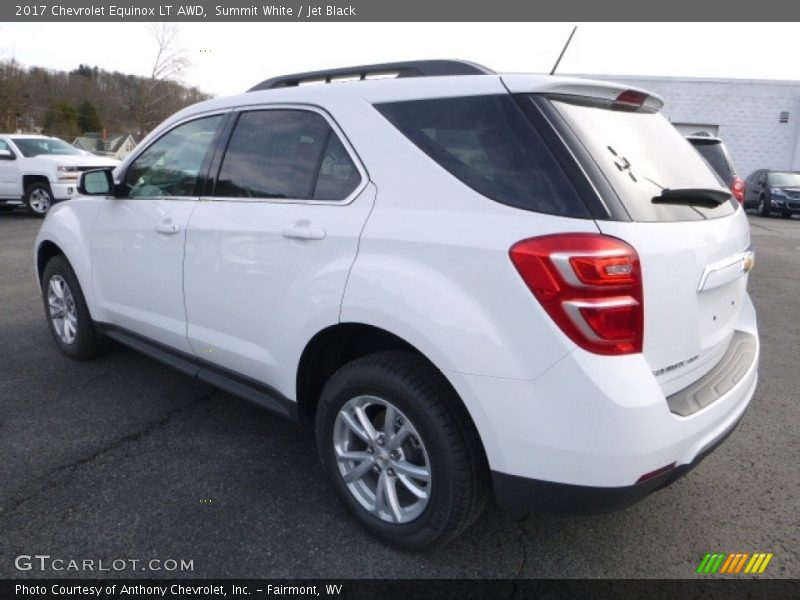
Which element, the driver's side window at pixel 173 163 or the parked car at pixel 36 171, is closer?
the driver's side window at pixel 173 163

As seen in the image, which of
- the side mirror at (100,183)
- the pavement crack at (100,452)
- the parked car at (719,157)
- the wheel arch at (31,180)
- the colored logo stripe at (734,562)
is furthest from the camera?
the wheel arch at (31,180)

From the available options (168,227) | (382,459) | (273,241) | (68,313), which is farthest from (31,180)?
(382,459)

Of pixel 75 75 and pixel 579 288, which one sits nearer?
pixel 579 288

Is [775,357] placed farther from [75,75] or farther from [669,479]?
[75,75]

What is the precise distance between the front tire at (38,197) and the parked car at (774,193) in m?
19.7

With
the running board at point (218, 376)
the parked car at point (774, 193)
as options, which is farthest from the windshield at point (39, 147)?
the parked car at point (774, 193)

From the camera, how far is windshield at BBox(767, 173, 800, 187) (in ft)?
62.3

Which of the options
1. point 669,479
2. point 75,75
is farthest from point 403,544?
point 75,75

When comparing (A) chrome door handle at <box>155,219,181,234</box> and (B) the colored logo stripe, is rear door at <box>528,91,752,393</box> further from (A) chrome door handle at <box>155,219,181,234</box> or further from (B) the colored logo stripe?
(A) chrome door handle at <box>155,219,181,234</box>

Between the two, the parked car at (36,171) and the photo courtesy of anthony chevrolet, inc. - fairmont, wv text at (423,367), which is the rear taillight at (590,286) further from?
the parked car at (36,171)

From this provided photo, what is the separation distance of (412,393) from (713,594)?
1318mm

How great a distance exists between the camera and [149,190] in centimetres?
355

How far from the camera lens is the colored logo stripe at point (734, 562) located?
2.35 metres

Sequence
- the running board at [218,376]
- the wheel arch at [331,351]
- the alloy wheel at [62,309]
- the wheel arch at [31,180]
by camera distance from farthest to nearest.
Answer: the wheel arch at [31,180] → the alloy wheel at [62,309] → the running board at [218,376] → the wheel arch at [331,351]
